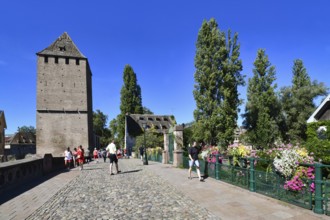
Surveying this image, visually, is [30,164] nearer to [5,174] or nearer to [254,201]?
[5,174]

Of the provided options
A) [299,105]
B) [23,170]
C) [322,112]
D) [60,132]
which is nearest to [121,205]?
[23,170]

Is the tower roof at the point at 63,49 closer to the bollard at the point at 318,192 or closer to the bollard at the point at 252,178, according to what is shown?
the bollard at the point at 252,178

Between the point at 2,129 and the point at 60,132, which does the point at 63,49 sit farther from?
the point at 2,129

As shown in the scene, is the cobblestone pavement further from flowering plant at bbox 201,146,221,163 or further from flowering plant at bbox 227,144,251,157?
flowering plant at bbox 201,146,221,163

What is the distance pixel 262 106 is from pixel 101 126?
70.4 metres

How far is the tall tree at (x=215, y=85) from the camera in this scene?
90.7 ft

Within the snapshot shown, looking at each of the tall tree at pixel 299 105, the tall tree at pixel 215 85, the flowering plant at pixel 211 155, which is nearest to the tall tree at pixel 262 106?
the tall tree at pixel 299 105

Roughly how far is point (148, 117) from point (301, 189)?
55.4 m

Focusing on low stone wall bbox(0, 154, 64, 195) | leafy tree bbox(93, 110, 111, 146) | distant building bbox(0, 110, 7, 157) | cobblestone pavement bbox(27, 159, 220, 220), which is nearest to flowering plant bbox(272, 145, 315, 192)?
cobblestone pavement bbox(27, 159, 220, 220)

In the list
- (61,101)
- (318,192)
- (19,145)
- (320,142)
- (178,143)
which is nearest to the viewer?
(318,192)

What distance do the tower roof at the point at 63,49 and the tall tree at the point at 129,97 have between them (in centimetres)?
1081

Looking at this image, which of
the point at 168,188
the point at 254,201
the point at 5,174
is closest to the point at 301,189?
the point at 254,201

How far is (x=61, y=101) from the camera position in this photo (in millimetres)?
46688

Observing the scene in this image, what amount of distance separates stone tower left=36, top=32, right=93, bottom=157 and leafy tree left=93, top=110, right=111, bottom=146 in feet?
151
